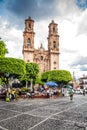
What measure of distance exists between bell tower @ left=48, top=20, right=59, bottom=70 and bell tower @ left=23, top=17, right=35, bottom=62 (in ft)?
22.9

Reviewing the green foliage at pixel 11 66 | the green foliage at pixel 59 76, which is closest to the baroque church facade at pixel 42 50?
the green foliage at pixel 59 76

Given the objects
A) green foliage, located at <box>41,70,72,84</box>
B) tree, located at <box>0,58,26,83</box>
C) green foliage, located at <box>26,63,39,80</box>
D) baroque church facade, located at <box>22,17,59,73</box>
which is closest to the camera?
tree, located at <box>0,58,26,83</box>

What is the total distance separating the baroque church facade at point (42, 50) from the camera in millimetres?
75188

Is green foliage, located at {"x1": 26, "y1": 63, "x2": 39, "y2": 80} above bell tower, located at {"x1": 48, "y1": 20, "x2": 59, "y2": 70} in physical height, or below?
below

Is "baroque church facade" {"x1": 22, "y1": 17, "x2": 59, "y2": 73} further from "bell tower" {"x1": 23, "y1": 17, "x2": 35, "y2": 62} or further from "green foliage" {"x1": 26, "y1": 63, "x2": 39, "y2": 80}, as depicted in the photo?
"green foliage" {"x1": 26, "y1": 63, "x2": 39, "y2": 80}

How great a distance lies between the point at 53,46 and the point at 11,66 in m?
49.5

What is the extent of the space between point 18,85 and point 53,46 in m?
26.3

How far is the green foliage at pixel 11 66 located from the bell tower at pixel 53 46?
4579cm

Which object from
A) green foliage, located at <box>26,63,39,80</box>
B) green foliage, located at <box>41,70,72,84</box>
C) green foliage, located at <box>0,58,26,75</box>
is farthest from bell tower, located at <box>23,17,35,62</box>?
green foliage, located at <box>0,58,26,75</box>

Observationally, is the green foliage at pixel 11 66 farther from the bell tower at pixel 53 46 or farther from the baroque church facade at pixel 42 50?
the bell tower at pixel 53 46

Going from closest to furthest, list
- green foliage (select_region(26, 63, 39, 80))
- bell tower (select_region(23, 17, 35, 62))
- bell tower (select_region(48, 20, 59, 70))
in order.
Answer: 1. green foliage (select_region(26, 63, 39, 80))
2. bell tower (select_region(23, 17, 35, 62))
3. bell tower (select_region(48, 20, 59, 70))

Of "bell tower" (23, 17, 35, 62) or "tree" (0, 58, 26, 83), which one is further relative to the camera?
"bell tower" (23, 17, 35, 62)

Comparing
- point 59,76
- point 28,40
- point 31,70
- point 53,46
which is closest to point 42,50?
point 53,46

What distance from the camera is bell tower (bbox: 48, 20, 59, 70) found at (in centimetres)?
7781
